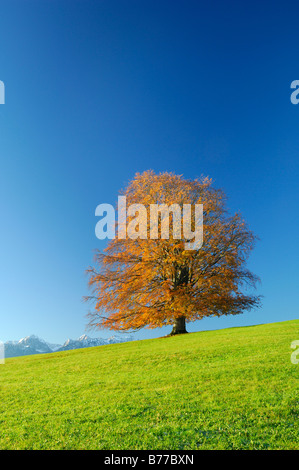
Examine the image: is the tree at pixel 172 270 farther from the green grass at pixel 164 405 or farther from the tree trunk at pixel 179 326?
the green grass at pixel 164 405

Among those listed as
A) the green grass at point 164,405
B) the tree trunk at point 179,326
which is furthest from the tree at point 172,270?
the green grass at point 164,405

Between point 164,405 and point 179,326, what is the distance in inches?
709

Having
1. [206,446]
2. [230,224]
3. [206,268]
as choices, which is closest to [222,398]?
→ [206,446]

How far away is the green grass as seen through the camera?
19.4 feet

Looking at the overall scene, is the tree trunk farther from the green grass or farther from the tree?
the green grass

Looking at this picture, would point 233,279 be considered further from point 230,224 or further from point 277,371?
point 277,371

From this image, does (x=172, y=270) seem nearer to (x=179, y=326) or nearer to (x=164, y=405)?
(x=179, y=326)

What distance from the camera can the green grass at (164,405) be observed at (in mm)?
5920

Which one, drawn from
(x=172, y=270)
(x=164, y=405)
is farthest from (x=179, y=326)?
(x=164, y=405)

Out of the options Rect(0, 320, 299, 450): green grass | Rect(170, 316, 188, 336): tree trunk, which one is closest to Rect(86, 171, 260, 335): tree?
Rect(170, 316, 188, 336): tree trunk

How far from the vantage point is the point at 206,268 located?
992 inches

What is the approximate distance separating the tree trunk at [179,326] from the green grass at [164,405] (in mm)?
11918

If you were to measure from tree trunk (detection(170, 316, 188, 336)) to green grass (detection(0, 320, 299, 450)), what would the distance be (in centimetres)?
1192

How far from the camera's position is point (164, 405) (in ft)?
25.0
